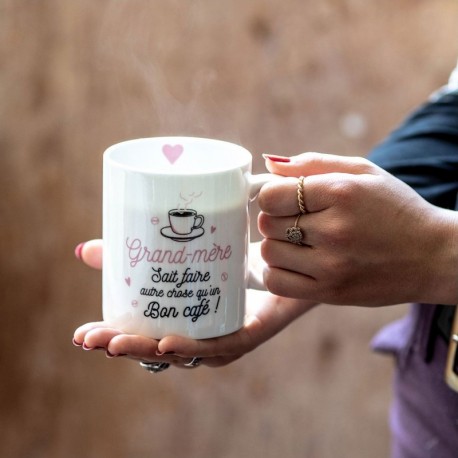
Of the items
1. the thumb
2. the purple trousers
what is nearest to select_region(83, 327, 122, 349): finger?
the thumb

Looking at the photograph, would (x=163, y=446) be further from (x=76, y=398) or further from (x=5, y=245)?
(x=5, y=245)

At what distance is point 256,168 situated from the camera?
139cm

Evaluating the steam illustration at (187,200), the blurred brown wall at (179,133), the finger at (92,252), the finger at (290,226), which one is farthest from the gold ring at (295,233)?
the blurred brown wall at (179,133)

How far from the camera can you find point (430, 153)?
946mm

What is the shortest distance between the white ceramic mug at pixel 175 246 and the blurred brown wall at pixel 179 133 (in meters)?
0.68

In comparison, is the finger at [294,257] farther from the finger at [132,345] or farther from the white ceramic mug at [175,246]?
the finger at [132,345]

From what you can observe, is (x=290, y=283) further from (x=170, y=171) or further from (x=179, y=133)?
(x=179, y=133)

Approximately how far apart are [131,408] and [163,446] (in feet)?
0.35

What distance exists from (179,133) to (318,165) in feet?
2.32

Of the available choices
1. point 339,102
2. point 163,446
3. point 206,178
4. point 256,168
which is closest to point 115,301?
point 206,178

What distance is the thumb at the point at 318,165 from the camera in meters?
0.71

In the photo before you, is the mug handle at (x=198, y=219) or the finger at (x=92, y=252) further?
the finger at (x=92, y=252)

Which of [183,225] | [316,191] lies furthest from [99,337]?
[316,191]

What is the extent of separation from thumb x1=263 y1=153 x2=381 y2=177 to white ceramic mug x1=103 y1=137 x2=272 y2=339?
18 millimetres
